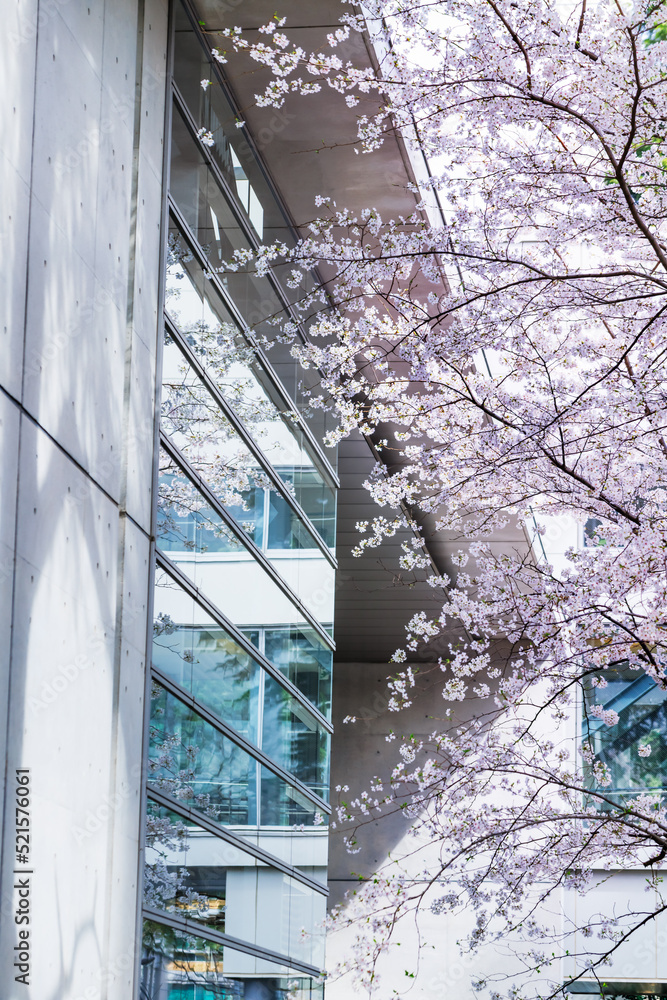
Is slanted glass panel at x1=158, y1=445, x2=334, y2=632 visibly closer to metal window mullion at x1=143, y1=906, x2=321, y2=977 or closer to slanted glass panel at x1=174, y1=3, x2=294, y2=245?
metal window mullion at x1=143, y1=906, x2=321, y2=977

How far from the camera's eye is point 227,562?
24.5 feet

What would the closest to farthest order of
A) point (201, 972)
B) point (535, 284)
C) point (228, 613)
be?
point (535, 284), point (201, 972), point (228, 613)

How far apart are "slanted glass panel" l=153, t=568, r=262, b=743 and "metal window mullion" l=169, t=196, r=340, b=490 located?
210cm

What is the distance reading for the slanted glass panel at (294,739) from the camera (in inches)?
337

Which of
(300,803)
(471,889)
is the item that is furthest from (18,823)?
(300,803)

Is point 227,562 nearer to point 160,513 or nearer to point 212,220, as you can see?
point 160,513

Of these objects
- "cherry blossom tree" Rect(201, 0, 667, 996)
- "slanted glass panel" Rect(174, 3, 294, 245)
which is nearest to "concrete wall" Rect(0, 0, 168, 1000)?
"slanted glass panel" Rect(174, 3, 294, 245)

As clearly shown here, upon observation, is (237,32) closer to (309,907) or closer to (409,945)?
(309,907)

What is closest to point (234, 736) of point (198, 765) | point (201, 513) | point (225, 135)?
point (198, 765)

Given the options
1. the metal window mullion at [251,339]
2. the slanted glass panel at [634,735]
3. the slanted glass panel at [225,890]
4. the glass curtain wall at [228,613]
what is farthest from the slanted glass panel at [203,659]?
the slanted glass panel at [634,735]

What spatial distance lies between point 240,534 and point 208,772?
1.77 meters

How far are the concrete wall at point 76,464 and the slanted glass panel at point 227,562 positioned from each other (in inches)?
26.4

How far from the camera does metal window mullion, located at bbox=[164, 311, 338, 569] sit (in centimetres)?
643

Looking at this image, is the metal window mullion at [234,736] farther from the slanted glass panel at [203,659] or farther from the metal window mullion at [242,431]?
the metal window mullion at [242,431]
